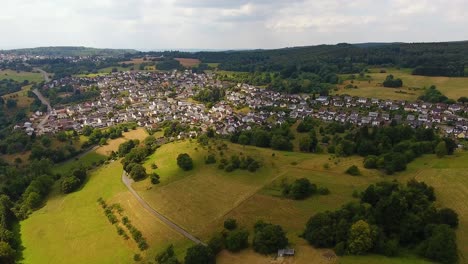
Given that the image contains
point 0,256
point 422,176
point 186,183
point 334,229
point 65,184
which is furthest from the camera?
point 65,184

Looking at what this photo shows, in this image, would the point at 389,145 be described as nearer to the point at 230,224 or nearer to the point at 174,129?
the point at 230,224

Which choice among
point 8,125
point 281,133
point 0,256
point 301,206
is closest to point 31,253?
point 0,256

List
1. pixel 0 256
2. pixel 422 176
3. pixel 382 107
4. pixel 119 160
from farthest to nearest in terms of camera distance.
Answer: pixel 382 107 → pixel 119 160 → pixel 422 176 → pixel 0 256

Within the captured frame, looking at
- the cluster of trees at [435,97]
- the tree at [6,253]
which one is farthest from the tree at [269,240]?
the cluster of trees at [435,97]

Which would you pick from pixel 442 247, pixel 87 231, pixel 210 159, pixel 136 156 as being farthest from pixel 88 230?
pixel 442 247

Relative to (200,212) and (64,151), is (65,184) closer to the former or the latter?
(64,151)
